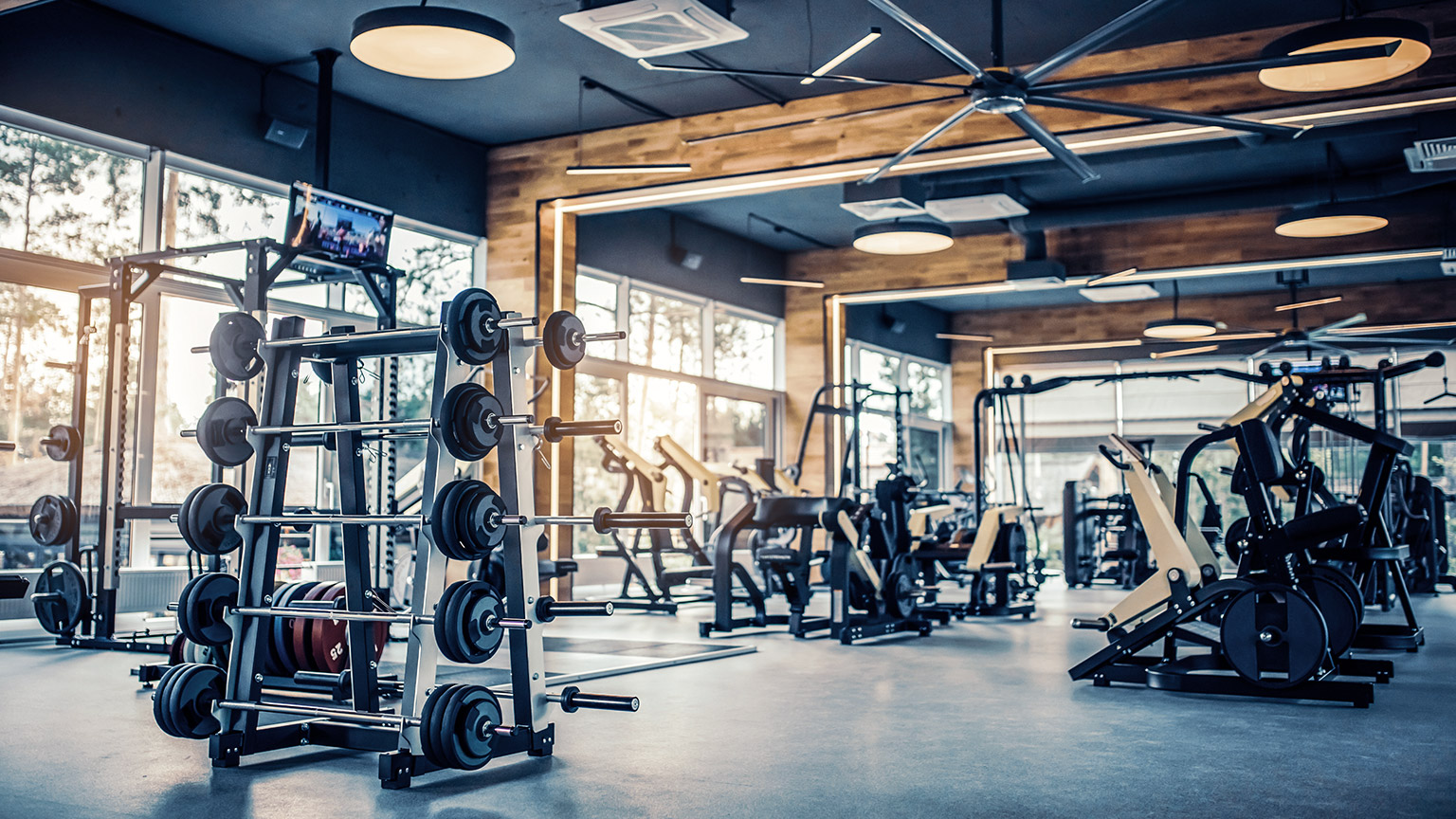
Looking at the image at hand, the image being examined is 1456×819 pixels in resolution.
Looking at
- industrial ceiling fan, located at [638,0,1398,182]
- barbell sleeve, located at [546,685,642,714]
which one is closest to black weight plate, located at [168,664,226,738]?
barbell sleeve, located at [546,685,642,714]

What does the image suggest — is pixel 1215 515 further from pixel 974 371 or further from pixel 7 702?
pixel 974 371

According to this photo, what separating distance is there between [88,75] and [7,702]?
4.18 metres

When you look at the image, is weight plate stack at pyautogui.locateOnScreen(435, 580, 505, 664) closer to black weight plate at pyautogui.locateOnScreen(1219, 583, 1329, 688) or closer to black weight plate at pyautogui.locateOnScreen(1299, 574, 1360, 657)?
black weight plate at pyautogui.locateOnScreen(1219, 583, 1329, 688)

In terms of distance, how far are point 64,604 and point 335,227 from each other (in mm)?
2648

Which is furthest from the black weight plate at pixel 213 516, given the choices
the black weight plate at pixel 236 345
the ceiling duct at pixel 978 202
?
the ceiling duct at pixel 978 202

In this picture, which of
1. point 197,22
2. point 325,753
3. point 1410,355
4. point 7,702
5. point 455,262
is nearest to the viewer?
point 325,753

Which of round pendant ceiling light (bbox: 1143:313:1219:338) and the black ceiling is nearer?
the black ceiling

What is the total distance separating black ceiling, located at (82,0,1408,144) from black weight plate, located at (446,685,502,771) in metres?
5.05

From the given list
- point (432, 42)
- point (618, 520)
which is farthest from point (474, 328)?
point (432, 42)

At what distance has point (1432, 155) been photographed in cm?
839

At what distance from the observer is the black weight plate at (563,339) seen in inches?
140

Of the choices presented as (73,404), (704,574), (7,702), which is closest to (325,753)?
(7,702)

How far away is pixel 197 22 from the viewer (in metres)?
7.48

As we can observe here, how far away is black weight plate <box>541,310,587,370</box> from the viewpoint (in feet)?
11.7
